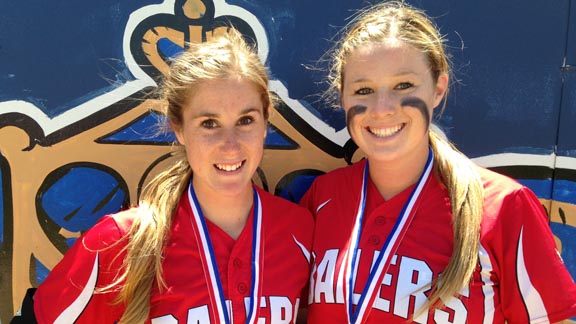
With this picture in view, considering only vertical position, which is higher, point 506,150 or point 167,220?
point 506,150

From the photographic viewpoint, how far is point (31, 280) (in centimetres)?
238

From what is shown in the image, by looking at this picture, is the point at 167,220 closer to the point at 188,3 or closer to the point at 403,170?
the point at 403,170

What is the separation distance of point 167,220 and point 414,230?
0.89 m

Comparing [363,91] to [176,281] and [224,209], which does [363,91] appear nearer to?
[224,209]

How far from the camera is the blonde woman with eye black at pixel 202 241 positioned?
68.4 inches

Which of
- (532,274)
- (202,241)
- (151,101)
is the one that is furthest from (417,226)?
(151,101)

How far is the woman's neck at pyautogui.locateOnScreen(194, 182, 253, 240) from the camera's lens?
1924mm

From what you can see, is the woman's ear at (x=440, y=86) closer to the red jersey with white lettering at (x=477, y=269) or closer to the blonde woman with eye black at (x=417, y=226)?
the blonde woman with eye black at (x=417, y=226)

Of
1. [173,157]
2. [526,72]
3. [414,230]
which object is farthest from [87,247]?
[526,72]

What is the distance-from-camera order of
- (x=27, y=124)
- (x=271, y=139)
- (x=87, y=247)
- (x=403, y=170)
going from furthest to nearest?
(x=271, y=139) < (x=27, y=124) < (x=403, y=170) < (x=87, y=247)

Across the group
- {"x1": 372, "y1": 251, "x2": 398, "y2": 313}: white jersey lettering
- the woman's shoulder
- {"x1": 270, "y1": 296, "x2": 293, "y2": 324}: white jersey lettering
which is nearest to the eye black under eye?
{"x1": 372, "y1": 251, "x2": 398, "y2": 313}: white jersey lettering

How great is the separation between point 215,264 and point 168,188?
0.39 metres

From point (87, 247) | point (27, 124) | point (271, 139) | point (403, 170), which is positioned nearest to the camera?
point (87, 247)

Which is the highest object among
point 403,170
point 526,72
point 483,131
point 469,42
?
point 469,42
